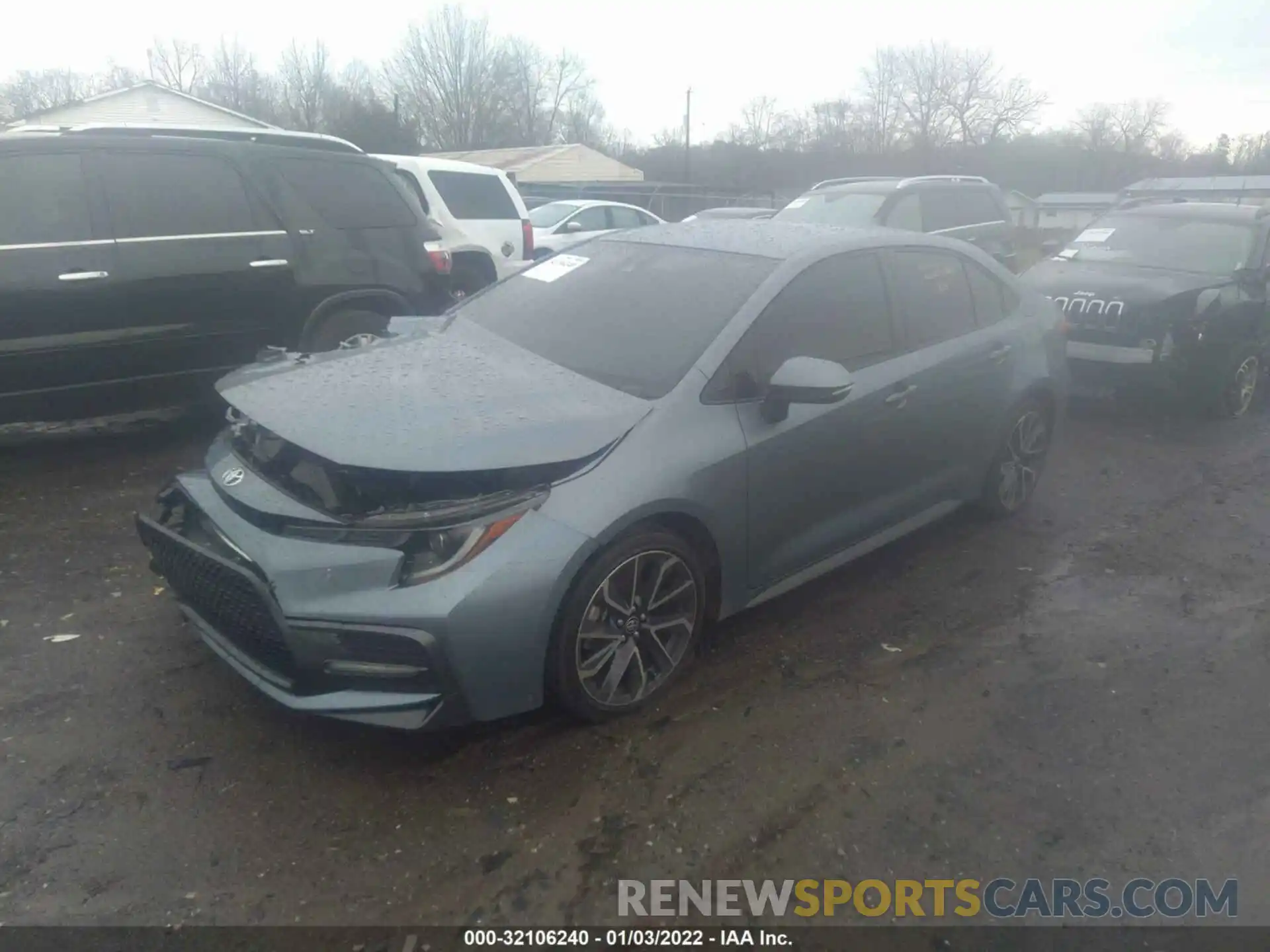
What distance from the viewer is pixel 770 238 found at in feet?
14.2

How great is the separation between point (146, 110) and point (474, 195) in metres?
23.6

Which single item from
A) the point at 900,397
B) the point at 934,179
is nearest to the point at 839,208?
the point at 934,179

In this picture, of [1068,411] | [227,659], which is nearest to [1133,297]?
[1068,411]

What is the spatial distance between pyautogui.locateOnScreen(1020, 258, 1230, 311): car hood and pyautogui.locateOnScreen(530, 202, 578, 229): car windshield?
400 inches

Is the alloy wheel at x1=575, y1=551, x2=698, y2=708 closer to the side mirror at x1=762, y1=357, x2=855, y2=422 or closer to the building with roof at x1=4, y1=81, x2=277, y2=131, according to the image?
the side mirror at x1=762, y1=357, x2=855, y2=422

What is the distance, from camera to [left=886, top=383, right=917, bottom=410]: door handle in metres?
4.22

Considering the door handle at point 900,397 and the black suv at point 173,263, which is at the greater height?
A: the black suv at point 173,263

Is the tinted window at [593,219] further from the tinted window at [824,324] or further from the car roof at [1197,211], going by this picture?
the tinted window at [824,324]

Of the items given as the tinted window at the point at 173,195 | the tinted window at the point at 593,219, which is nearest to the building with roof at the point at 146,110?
the tinted window at the point at 593,219

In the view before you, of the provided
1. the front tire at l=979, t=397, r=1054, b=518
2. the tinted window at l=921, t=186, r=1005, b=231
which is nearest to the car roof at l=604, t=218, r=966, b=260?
the front tire at l=979, t=397, r=1054, b=518

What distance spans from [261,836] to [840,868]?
1712mm

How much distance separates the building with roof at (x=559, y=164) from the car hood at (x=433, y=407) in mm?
41600

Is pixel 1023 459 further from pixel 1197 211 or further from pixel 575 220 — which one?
pixel 575 220

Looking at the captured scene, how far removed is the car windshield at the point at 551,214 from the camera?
55.6 feet
